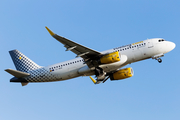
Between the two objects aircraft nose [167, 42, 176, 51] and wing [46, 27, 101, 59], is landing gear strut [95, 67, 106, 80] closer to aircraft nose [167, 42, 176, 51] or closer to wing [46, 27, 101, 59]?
wing [46, 27, 101, 59]

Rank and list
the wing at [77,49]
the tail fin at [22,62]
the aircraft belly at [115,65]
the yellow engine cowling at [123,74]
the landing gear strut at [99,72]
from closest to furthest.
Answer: the wing at [77,49], the aircraft belly at [115,65], the landing gear strut at [99,72], the yellow engine cowling at [123,74], the tail fin at [22,62]

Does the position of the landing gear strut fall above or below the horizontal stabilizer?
below

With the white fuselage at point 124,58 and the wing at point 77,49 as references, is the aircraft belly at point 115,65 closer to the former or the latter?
the white fuselage at point 124,58

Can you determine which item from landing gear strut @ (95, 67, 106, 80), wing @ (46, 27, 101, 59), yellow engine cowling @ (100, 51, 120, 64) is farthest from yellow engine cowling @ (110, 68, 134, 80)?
wing @ (46, 27, 101, 59)

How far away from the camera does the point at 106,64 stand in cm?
4028

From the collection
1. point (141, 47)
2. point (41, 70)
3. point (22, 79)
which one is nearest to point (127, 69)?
point (141, 47)

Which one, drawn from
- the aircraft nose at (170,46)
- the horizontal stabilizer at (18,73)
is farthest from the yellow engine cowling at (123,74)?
the horizontal stabilizer at (18,73)

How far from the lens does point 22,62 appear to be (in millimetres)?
46188

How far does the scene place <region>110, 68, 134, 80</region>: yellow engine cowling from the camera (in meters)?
45.1

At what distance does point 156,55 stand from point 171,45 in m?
3.13

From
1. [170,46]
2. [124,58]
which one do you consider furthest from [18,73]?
[170,46]

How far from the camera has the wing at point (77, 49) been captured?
3492cm

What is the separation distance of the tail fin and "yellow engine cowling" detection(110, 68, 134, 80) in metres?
A: 13.6

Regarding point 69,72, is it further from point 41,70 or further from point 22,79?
point 22,79
